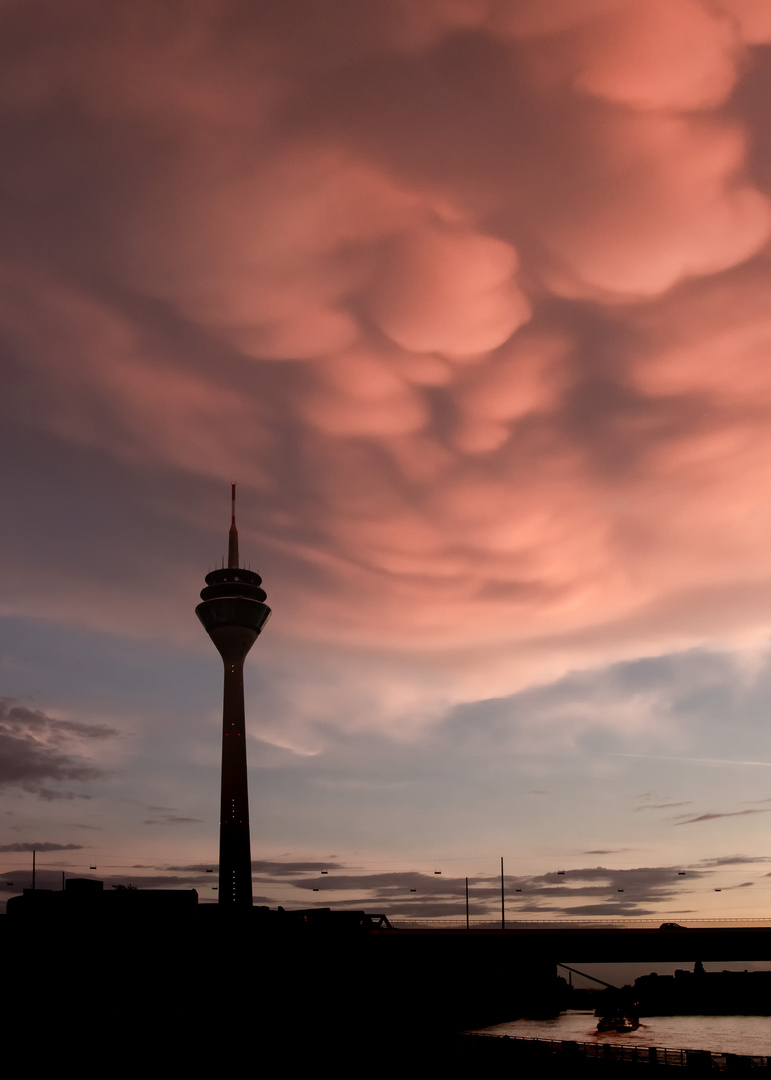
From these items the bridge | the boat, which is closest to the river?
the boat

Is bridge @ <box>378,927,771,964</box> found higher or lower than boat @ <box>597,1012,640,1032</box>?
higher

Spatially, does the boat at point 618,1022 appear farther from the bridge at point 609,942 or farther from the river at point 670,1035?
the bridge at point 609,942

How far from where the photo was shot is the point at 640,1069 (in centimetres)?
7344

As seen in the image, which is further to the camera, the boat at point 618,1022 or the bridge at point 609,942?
the boat at point 618,1022

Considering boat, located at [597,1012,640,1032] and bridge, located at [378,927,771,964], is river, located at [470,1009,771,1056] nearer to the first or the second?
boat, located at [597,1012,640,1032]

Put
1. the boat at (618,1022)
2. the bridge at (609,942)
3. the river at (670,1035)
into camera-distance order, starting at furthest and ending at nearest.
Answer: the boat at (618,1022) → the bridge at (609,942) → the river at (670,1035)

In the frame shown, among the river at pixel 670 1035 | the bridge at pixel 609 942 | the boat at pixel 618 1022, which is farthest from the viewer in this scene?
the boat at pixel 618 1022

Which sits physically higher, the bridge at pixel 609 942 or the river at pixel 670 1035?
the bridge at pixel 609 942

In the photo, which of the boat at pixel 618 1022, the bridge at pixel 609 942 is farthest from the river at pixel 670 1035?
the bridge at pixel 609 942

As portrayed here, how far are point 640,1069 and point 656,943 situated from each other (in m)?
97.0

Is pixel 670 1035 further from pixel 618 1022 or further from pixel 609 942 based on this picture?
pixel 609 942

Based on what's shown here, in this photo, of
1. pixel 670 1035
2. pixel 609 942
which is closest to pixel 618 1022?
pixel 670 1035

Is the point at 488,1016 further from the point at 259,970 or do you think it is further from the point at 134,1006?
the point at 134,1006

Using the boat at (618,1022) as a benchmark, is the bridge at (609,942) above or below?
above
